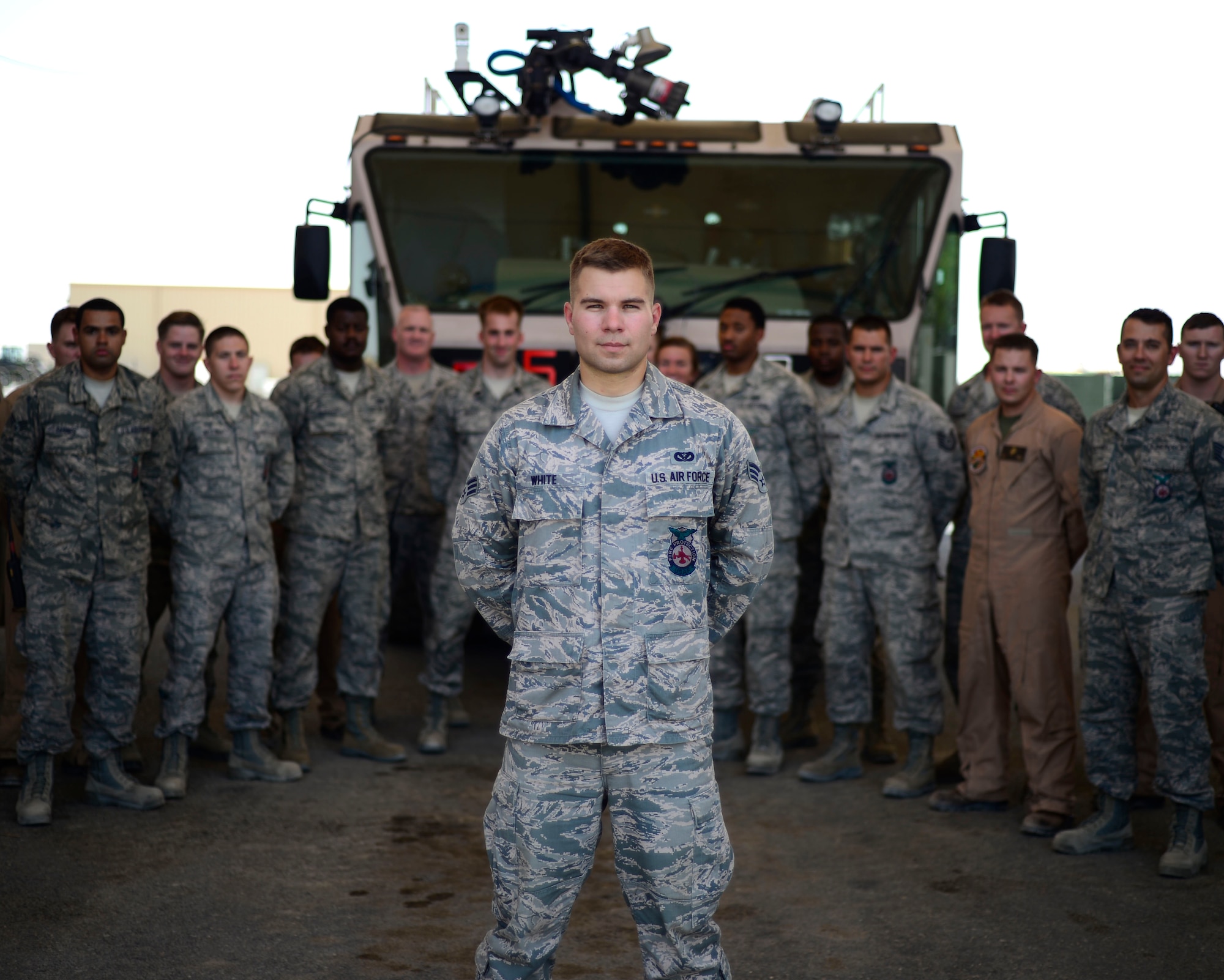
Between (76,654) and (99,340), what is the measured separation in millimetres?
1152

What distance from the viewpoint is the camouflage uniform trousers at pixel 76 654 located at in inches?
183

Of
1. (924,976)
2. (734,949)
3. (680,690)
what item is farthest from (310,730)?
(680,690)

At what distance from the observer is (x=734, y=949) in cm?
360

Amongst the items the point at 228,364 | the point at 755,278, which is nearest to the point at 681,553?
the point at 228,364

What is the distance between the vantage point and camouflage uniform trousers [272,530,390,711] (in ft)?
18.3

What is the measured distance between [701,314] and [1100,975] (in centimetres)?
410

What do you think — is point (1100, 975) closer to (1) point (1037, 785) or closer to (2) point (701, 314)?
(1) point (1037, 785)

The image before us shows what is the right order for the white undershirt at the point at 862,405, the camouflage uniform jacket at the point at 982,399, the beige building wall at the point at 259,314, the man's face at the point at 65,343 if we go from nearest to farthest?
the white undershirt at the point at 862,405
the camouflage uniform jacket at the point at 982,399
the man's face at the point at 65,343
the beige building wall at the point at 259,314

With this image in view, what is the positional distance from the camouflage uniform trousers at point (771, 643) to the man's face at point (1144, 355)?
1.74 metres

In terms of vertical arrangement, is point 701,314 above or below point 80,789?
above

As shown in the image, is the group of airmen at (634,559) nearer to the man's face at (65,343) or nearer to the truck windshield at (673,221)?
the man's face at (65,343)

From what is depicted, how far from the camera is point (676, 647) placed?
103 inches

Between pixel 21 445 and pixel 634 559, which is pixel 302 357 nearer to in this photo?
pixel 21 445

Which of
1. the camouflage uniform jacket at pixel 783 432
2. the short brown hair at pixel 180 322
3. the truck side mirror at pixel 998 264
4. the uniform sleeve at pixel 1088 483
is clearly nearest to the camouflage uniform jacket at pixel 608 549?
the uniform sleeve at pixel 1088 483
